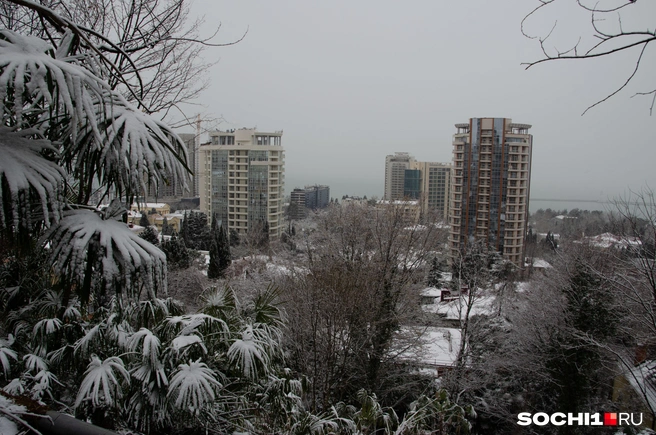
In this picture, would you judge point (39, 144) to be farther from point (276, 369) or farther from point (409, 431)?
point (409, 431)

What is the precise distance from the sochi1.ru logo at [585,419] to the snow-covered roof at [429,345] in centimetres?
226

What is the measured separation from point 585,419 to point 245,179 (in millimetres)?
25060

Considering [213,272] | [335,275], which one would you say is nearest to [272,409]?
[335,275]

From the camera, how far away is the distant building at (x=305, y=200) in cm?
4185

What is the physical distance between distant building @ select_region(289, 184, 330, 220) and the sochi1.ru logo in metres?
33.5

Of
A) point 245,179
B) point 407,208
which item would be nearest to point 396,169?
point 245,179

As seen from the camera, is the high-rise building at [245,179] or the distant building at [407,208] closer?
the distant building at [407,208]

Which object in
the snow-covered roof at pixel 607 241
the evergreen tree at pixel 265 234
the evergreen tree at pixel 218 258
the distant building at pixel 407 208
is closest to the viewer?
the snow-covered roof at pixel 607 241

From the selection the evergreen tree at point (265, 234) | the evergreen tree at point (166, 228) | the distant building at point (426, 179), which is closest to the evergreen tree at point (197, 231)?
the evergreen tree at point (166, 228)

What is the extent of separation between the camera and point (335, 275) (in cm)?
623

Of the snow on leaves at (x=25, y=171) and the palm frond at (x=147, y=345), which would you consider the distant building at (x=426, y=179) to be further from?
the snow on leaves at (x=25, y=171)

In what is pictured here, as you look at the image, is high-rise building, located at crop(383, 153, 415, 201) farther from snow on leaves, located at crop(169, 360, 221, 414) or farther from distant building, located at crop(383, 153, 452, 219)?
snow on leaves, located at crop(169, 360, 221, 414)

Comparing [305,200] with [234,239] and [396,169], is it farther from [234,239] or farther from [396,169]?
[234,239]

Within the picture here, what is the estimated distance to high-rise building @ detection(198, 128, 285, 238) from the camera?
28781 millimetres
